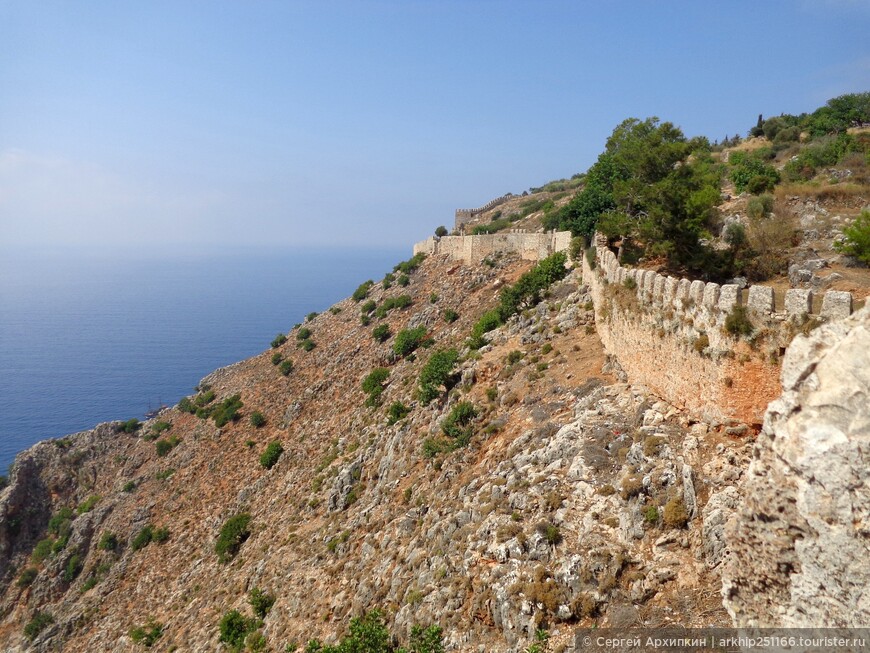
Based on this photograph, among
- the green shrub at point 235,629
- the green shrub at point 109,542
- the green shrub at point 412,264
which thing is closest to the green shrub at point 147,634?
the green shrub at point 235,629

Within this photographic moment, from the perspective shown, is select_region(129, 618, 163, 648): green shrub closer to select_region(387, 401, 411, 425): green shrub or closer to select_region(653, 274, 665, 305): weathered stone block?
select_region(387, 401, 411, 425): green shrub

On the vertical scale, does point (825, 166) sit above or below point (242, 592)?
above

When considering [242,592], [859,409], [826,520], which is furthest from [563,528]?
[242,592]

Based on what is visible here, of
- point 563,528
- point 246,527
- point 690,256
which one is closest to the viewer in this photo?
point 563,528

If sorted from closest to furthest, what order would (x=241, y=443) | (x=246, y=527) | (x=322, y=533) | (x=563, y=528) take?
1. (x=563, y=528)
2. (x=322, y=533)
3. (x=246, y=527)
4. (x=241, y=443)

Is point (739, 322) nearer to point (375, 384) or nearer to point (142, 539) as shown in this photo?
point (375, 384)

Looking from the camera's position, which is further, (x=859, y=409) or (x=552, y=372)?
(x=552, y=372)

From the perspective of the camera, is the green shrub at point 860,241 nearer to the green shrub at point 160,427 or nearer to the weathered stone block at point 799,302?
the weathered stone block at point 799,302

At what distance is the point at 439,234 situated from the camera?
6181 centimetres

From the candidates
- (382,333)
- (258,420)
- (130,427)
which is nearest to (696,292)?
(382,333)

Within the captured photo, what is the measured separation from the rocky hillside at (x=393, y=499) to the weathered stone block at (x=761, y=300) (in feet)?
9.45

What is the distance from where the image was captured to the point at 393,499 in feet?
73.8

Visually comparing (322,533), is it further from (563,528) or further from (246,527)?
(563,528)

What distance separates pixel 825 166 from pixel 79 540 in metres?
56.7
